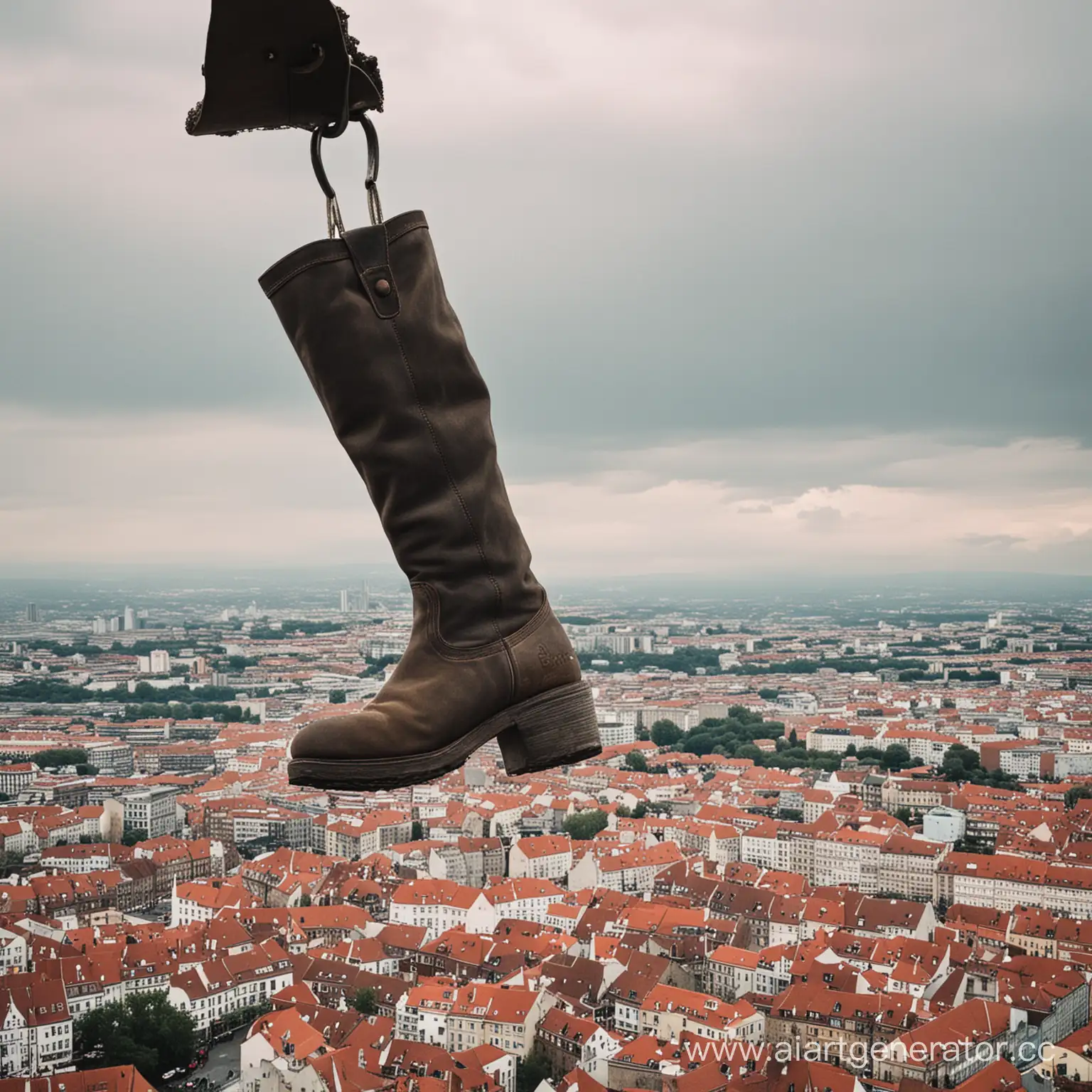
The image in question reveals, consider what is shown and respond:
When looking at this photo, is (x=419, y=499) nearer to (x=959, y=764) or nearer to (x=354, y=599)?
(x=959, y=764)

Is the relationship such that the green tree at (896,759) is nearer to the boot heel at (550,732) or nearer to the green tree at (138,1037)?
the green tree at (138,1037)

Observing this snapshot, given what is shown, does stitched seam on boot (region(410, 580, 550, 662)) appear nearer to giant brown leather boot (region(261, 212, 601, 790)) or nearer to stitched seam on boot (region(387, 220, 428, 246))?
giant brown leather boot (region(261, 212, 601, 790))

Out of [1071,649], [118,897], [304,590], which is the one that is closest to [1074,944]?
[118,897]

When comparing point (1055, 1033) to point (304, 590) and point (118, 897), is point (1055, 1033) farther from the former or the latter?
point (304, 590)

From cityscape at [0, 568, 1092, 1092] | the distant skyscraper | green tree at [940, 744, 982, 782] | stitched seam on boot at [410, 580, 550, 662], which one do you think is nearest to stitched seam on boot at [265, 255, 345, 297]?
stitched seam on boot at [410, 580, 550, 662]

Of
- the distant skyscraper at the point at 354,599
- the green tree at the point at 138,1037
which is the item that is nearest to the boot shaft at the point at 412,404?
the green tree at the point at 138,1037
